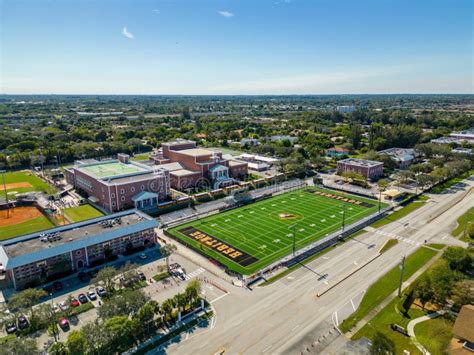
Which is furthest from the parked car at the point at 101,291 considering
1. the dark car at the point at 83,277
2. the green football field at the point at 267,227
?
the green football field at the point at 267,227

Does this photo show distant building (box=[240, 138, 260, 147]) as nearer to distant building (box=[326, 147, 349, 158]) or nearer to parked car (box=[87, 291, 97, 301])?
distant building (box=[326, 147, 349, 158])

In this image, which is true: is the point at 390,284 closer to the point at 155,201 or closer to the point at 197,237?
the point at 197,237

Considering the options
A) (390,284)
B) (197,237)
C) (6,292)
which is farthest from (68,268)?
(390,284)

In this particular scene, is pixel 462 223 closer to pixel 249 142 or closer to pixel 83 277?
pixel 83 277

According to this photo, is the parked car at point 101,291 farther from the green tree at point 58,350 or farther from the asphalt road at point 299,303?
the asphalt road at point 299,303

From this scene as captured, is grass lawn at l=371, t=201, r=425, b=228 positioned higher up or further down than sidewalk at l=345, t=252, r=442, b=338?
higher up

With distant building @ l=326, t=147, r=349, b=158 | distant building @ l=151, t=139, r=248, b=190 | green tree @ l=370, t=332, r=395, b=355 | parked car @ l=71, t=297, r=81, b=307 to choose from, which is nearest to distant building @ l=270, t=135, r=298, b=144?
distant building @ l=326, t=147, r=349, b=158

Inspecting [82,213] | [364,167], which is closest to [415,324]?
[82,213]
